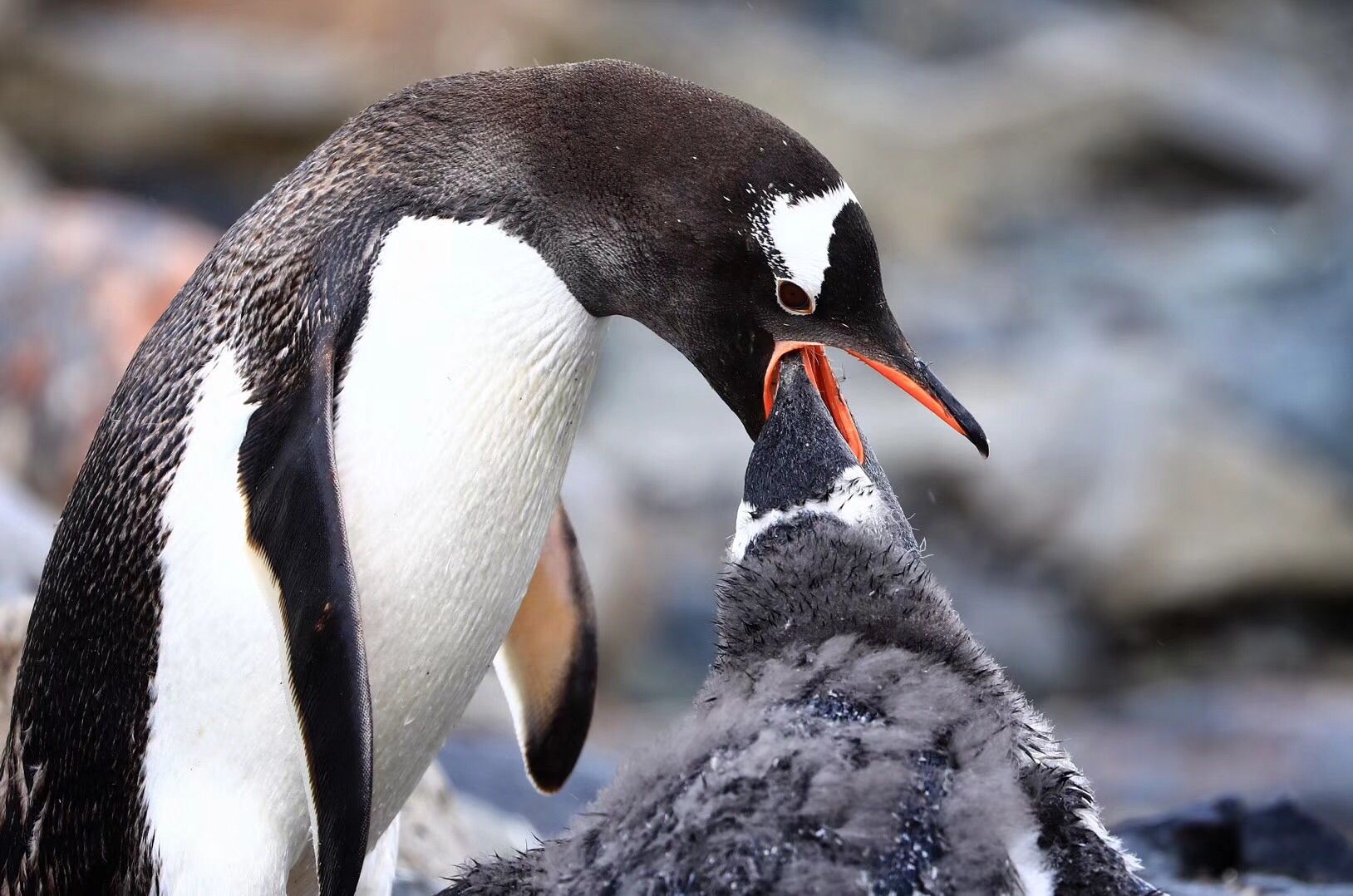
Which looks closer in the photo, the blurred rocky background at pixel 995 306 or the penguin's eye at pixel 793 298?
the penguin's eye at pixel 793 298

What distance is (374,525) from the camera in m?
2.39

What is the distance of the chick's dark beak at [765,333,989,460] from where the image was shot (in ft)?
7.77

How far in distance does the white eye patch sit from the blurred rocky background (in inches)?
78.7

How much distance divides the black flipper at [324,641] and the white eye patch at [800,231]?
0.69 meters

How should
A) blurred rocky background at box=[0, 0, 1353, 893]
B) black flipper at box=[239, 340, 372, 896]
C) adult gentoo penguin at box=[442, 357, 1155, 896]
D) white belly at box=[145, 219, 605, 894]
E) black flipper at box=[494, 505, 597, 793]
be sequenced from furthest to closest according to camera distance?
blurred rocky background at box=[0, 0, 1353, 893], black flipper at box=[494, 505, 597, 793], white belly at box=[145, 219, 605, 894], black flipper at box=[239, 340, 372, 896], adult gentoo penguin at box=[442, 357, 1155, 896]

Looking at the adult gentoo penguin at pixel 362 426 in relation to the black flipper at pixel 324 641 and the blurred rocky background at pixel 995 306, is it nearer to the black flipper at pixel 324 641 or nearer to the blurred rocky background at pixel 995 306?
the black flipper at pixel 324 641

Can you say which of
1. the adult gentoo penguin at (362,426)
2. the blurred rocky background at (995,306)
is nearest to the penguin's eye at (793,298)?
the adult gentoo penguin at (362,426)

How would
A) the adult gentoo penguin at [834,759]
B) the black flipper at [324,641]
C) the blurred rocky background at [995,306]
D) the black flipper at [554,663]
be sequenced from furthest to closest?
the blurred rocky background at [995,306] < the black flipper at [554,663] < the black flipper at [324,641] < the adult gentoo penguin at [834,759]

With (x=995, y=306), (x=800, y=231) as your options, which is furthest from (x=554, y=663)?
(x=995, y=306)

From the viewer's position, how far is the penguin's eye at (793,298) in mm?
2389

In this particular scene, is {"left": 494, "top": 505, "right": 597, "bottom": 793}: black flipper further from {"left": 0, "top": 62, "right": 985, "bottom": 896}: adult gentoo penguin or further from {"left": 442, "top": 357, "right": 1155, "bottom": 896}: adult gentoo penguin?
{"left": 442, "top": 357, "right": 1155, "bottom": 896}: adult gentoo penguin

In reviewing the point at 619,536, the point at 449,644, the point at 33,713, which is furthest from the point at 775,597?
the point at 619,536

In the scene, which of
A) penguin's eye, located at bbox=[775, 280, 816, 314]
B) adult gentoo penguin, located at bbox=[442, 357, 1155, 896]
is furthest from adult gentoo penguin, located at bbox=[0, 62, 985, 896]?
adult gentoo penguin, located at bbox=[442, 357, 1155, 896]

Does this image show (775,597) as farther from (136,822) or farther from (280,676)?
(136,822)
